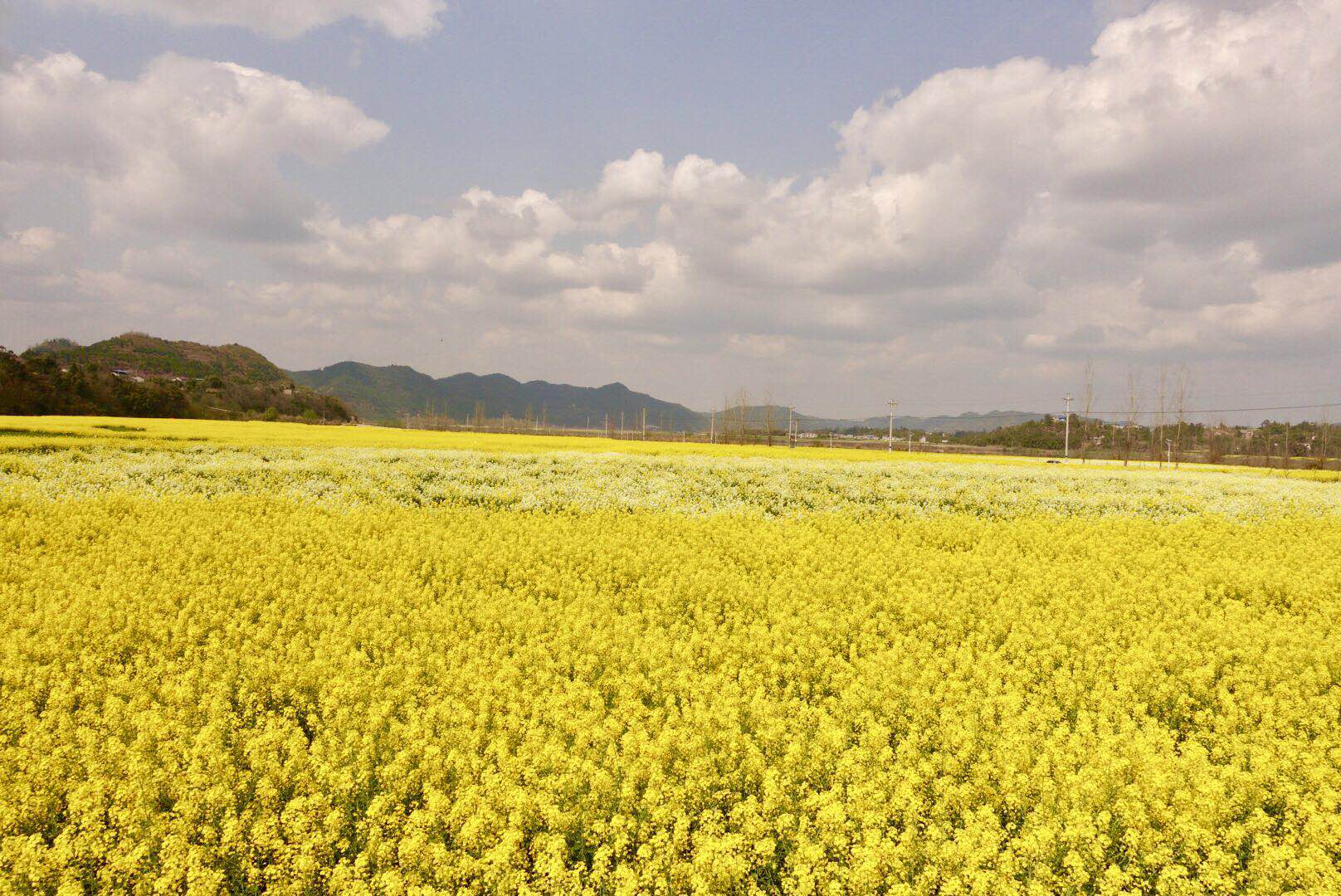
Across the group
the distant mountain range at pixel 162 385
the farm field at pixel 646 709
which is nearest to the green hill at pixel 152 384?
the distant mountain range at pixel 162 385

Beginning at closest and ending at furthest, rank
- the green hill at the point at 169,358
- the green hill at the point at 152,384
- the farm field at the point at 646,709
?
the farm field at the point at 646,709, the green hill at the point at 152,384, the green hill at the point at 169,358

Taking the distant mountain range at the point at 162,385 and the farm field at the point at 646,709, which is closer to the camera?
the farm field at the point at 646,709

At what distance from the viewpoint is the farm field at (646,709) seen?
4391mm

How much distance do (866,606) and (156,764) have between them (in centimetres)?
832

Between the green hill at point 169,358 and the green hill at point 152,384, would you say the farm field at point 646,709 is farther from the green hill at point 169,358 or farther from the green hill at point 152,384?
the green hill at point 169,358

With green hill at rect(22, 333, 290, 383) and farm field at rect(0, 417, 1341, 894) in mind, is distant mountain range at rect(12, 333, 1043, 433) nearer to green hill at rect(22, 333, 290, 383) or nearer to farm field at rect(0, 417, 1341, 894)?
green hill at rect(22, 333, 290, 383)

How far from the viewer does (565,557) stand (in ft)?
39.3

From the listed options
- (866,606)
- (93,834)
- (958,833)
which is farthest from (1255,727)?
(93,834)

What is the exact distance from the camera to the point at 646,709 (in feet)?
20.5

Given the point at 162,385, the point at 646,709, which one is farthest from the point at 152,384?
the point at 646,709

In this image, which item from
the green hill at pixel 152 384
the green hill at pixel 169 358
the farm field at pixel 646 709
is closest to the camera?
the farm field at pixel 646 709

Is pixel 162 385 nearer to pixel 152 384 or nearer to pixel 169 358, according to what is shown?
pixel 152 384

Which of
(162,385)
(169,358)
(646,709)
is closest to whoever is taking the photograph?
(646,709)

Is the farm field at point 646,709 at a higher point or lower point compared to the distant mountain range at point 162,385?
lower
